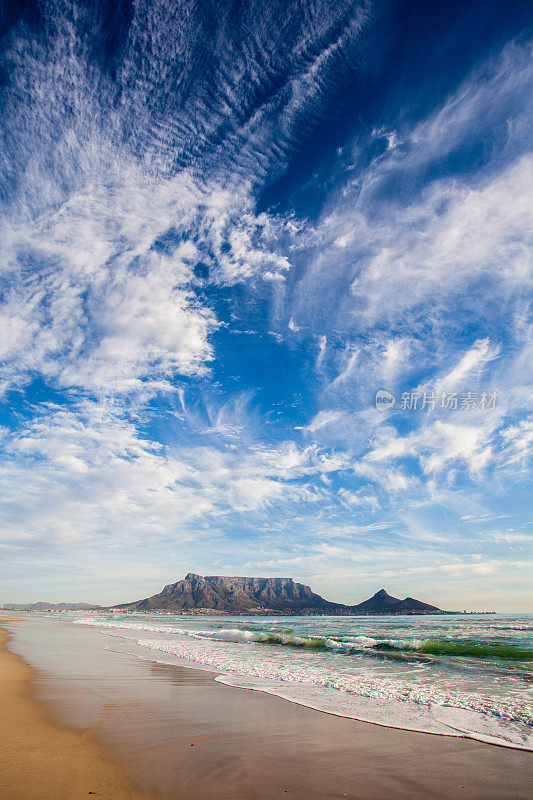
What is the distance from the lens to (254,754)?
5590 mm

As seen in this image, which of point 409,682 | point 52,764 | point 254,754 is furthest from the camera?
point 409,682

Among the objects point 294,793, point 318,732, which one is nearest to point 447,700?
point 318,732

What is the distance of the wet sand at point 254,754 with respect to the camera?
4449 millimetres

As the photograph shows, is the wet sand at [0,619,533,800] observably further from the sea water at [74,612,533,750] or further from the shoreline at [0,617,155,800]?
the sea water at [74,612,533,750]

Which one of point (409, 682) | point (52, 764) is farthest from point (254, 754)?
point (409, 682)

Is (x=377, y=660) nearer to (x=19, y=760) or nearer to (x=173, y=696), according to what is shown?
(x=173, y=696)

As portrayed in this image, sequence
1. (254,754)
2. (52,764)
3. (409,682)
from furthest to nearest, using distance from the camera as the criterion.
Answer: (409,682)
(254,754)
(52,764)

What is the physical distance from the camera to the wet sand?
14.6ft

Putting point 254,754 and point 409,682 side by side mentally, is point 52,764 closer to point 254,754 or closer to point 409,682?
point 254,754

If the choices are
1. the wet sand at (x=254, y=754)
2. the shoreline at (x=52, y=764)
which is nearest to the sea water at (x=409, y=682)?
the wet sand at (x=254, y=754)

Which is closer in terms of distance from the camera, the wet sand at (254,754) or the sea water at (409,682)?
the wet sand at (254,754)

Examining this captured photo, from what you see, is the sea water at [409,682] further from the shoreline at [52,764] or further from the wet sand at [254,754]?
the shoreline at [52,764]

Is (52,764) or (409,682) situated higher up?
(52,764)

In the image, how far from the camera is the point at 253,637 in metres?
30.2
